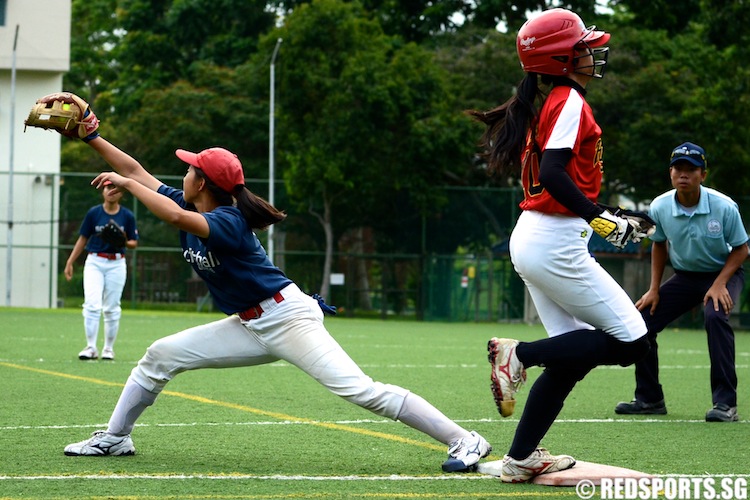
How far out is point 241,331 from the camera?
6801mm

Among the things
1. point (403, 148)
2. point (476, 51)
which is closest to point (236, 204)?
point (403, 148)

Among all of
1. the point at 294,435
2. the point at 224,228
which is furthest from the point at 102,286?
the point at 224,228

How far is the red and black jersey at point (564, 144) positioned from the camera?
579 centimetres

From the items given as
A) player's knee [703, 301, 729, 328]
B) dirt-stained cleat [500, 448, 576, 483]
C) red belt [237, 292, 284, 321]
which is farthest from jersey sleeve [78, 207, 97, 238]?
dirt-stained cleat [500, 448, 576, 483]

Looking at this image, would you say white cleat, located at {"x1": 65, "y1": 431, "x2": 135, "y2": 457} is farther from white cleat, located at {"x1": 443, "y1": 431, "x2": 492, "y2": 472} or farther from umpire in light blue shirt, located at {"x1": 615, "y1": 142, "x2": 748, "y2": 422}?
umpire in light blue shirt, located at {"x1": 615, "y1": 142, "x2": 748, "y2": 422}

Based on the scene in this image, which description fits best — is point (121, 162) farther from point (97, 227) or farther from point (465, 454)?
point (97, 227)

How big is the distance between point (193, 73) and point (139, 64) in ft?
8.99

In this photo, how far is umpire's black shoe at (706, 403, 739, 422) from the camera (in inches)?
367

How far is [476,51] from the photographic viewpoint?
37062 millimetres

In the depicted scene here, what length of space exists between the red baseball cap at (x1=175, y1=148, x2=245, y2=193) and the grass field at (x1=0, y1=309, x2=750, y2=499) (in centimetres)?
154

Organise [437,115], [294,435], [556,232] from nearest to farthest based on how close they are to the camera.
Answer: [556,232] → [294,435] → [437,115]

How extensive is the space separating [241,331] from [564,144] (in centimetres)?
217

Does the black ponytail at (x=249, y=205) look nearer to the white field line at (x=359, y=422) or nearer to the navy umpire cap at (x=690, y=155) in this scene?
the white field line at (x=359, y=422)

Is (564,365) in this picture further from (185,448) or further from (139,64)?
(139,64)
